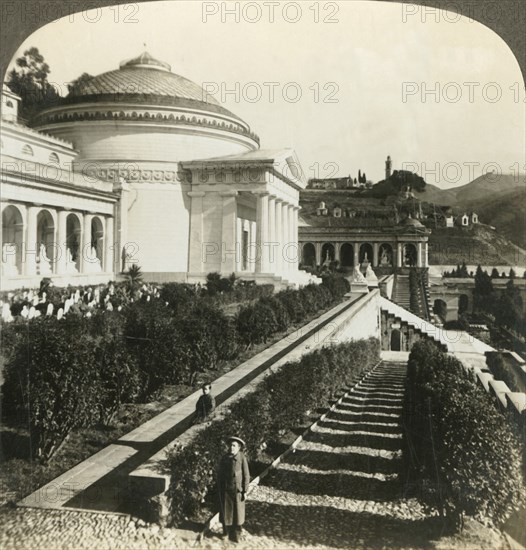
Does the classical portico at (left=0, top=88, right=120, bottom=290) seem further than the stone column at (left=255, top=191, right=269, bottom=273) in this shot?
No

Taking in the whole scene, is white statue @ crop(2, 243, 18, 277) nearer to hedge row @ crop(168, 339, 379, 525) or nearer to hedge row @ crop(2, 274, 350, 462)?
hedge row @ crop(2, 274, 350, 462)

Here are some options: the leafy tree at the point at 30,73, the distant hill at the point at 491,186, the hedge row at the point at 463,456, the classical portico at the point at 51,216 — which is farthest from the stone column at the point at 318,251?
the hedge row at the point at 463,456

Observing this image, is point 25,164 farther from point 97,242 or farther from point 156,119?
point 156,119

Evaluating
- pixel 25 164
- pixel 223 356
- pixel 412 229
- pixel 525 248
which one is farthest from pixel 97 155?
pixel 412 229

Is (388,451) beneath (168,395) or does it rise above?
beneath

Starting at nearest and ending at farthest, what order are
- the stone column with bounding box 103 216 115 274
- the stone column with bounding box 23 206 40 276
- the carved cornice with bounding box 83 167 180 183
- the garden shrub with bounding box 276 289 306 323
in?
1. the garden shrub with bounding box 276 289 306 323
2. the stone column with bounding box 23 206 40 276
3. the stone column with bounding box 103 216 115 274
4. the carved cornice with bounding box 83 167 180 183

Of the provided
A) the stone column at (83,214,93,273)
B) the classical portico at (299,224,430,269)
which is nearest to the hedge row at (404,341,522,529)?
the stone column at (83,214,93,273)
